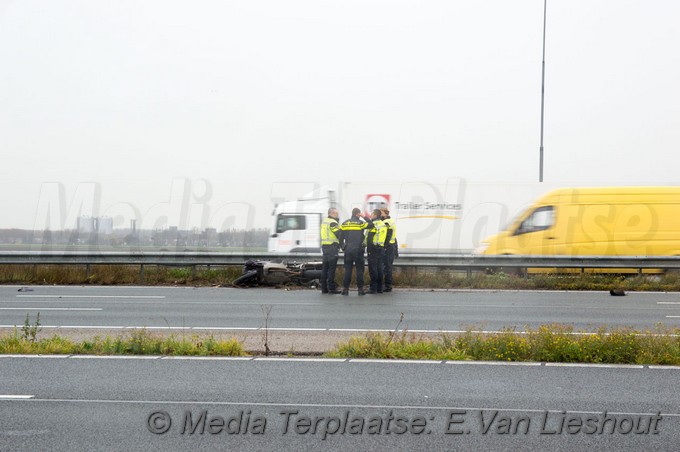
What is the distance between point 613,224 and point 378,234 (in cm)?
968

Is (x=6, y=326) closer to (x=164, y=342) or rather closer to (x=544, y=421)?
(x=164, y=342)

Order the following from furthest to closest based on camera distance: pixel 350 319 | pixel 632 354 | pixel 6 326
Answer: pixel 350 319 → pixel 6 326 → pixel 632 354

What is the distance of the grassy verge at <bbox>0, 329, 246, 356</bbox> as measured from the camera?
945cm

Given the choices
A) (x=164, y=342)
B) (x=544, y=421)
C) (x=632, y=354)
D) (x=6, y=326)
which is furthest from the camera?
(x=6, y=326)

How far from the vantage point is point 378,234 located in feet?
59.3

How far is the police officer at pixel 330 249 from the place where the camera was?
706 inches

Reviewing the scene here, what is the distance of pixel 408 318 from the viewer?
13.2 m

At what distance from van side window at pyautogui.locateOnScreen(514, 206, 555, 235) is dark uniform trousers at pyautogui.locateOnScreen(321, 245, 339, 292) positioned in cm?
863

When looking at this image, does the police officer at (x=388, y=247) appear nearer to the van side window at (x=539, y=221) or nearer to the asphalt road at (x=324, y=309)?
the asphalt road at (x=324, y=309)

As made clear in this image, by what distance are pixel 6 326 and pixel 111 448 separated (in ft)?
24.8

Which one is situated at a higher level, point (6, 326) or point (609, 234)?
point (609, 234)

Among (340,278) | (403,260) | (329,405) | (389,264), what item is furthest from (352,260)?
(329,405)

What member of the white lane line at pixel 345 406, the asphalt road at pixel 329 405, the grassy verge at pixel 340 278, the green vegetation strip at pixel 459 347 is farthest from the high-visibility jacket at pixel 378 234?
the white lane line at pixel 345 406

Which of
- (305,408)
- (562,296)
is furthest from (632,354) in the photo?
(562,296)
